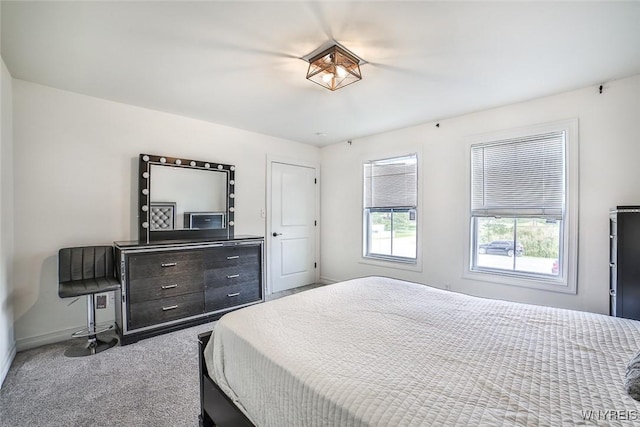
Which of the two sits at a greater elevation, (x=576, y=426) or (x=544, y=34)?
(x=544, y=34)

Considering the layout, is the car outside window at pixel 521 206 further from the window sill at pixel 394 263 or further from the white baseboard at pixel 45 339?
the white baseboard at pixel 45 339

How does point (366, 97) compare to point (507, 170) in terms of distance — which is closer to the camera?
point (366, 97)

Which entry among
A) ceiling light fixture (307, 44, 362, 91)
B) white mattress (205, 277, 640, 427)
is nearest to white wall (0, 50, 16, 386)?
white mattress (205, 277, 640, 427)

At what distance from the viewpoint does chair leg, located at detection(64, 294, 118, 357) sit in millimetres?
2598

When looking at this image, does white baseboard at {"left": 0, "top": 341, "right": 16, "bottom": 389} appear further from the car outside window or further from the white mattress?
the car outside window

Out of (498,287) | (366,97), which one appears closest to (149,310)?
(366,97)

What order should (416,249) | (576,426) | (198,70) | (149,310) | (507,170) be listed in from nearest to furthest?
(576,426), (198,70), (149,310), (507,170), (416,249)

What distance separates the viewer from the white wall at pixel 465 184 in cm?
256

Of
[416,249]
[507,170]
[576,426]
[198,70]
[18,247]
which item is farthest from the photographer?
[416,249]

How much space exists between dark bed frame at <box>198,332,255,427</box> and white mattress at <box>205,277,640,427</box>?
0.18ft

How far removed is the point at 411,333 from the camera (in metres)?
1.47

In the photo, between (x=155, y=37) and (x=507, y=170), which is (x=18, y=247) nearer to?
(x=155, y=37)

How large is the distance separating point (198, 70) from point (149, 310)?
232cm

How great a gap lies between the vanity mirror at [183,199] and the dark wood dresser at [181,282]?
400 mm
